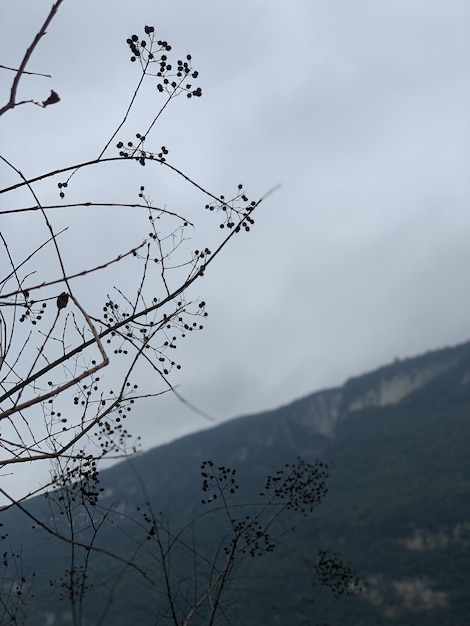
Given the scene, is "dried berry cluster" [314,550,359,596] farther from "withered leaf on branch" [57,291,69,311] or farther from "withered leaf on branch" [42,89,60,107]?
"withered leaf on branch" [42,89,60,107]

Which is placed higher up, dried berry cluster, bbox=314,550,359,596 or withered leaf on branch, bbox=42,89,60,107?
withered leaf on branch, bbox=42,89,60,107

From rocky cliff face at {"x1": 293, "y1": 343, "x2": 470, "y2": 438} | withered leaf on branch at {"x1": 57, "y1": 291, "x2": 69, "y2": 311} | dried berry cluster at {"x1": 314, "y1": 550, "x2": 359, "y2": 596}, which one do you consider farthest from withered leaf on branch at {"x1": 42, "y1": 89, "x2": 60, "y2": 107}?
rocky cliff face at {"x1": 293, "y1": 343, "x2": 470, "y2": 438}

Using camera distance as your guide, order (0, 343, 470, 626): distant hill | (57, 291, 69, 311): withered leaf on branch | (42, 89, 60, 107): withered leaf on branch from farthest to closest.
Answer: (0, 343, 470, 626): distant hill → (57, 291, 69, 311): withered leaf on branch → (42, 89, 60, 107): withered leaf on branch

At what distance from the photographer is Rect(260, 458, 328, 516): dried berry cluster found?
179 inches

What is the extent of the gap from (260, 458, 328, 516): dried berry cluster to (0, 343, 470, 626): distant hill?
34.7 metres

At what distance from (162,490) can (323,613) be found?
36.5m

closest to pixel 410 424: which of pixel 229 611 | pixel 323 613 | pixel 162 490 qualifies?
pixel 162 490

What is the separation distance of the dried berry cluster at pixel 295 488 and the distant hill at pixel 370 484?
114ft

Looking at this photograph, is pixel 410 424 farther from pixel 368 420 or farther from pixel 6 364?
pixel 6 364

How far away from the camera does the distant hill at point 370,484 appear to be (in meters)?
74.0

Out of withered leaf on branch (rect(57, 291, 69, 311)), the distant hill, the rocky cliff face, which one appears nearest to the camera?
withered leaf on branch (rect(57, 291, 69, 311))

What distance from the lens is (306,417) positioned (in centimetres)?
14000

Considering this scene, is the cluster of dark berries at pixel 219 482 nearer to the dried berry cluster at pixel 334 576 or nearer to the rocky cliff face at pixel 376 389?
the dried berry cluster at pixel 334 576

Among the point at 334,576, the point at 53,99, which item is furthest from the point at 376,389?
the point at 53,99
